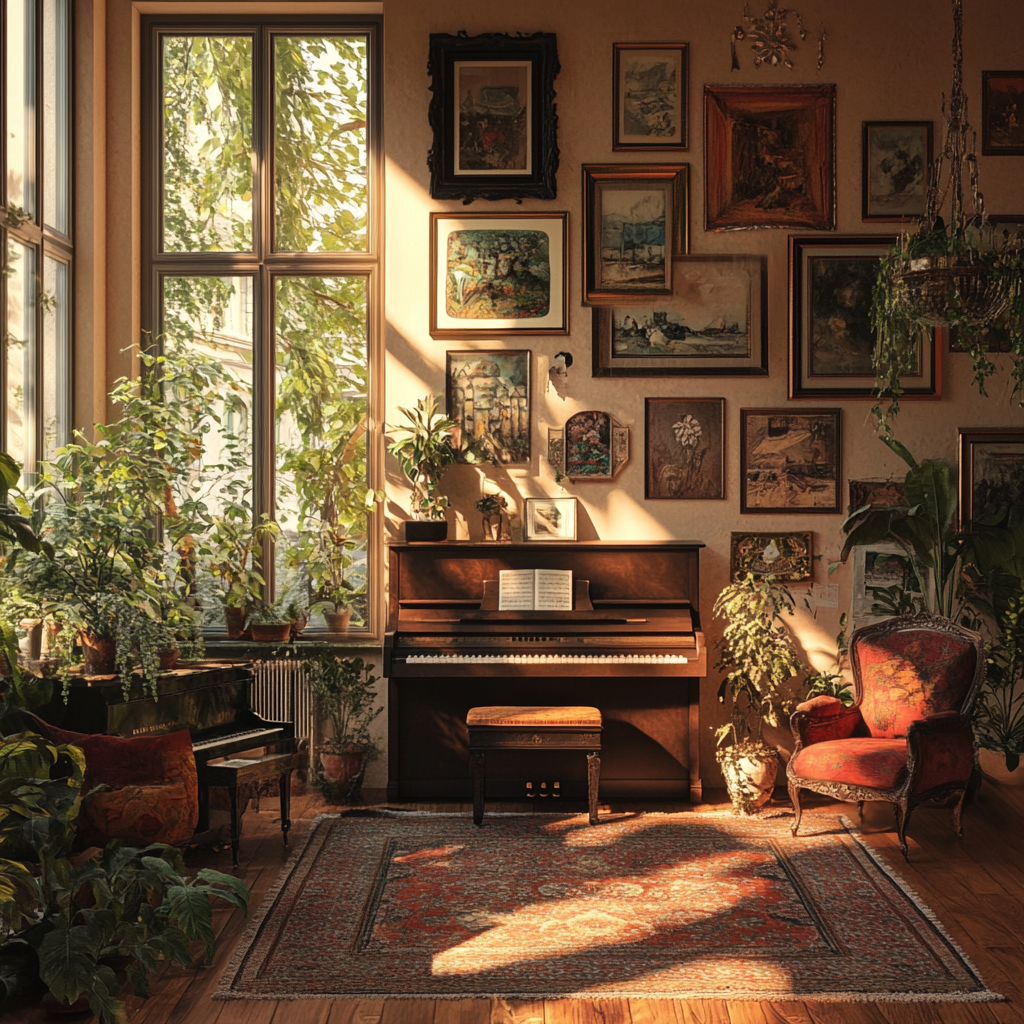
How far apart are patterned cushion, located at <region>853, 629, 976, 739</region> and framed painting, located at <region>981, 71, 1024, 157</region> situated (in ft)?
9.29

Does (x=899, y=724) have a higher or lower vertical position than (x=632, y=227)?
lower

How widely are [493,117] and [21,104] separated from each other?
2431 mm

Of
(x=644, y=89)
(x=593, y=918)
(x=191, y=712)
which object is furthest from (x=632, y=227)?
(x=593, y=918)

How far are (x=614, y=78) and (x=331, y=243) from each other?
187cm

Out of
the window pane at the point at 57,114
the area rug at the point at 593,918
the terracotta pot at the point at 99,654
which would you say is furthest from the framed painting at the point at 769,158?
the terracotta pot at the point at 99,654

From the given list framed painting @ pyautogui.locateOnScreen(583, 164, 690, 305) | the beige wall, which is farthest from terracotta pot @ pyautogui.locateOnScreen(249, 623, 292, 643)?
framed painting @ pyautogui.locateOnScreen(583, 164, 690, 305)

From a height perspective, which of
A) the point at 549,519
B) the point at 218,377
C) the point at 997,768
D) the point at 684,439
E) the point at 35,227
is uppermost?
A: the point at 35,227

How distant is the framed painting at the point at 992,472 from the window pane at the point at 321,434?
11.2ft

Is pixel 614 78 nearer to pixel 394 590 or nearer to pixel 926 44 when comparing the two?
pixel 926 44

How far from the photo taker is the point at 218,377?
6.35 metres

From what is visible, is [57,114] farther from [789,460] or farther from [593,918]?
[593,918]

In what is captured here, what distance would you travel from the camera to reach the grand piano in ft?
18.2

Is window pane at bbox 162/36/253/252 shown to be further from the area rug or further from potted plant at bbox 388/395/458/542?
the area rug

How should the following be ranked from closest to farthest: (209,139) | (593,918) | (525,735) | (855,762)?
(593,918), (855,762), (525,735), (209,139)
